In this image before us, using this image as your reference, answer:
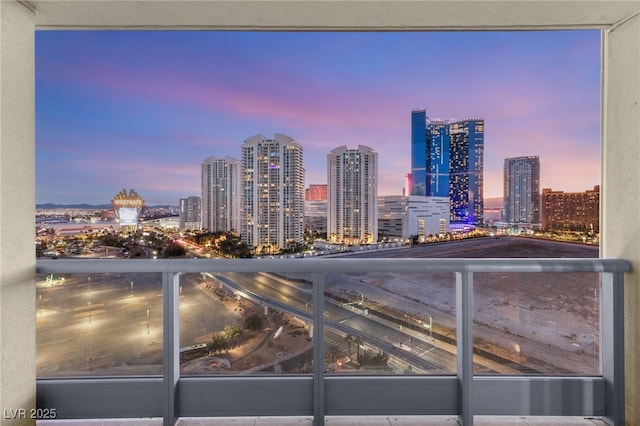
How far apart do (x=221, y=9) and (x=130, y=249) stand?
1571 mm

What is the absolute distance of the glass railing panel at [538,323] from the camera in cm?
167

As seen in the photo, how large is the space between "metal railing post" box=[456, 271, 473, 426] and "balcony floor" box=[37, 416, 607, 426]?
0.15 m

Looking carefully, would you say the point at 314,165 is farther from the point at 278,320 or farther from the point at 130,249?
the point at 130,249

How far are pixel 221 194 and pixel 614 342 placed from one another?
287 cm

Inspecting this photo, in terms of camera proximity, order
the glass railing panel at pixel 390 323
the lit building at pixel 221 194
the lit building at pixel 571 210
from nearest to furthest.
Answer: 1. the glass railing panel at pixel 390 323
2. the lit building at pixel 571 210
3. the lit building at pixel 221 194

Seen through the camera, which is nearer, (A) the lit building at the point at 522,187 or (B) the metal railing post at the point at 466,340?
(B) the metal railing post at the point at 466,340

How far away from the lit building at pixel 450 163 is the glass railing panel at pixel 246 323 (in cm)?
134

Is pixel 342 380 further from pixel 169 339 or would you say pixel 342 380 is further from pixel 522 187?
pixel 522 187

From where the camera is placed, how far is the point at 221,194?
227cm

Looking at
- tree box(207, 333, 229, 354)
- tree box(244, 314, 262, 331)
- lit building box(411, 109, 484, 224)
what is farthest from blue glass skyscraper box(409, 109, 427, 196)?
tree box(207, 333, 229, 354)

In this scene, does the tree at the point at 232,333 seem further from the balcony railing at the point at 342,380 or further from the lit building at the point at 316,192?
the lit building at the point at 316,192

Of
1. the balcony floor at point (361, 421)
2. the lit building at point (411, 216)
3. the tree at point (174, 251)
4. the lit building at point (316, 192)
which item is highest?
the lit building at point (316, 192)

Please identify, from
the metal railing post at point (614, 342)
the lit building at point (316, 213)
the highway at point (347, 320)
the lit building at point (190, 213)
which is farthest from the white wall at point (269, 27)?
the lit building at point (316, 213)

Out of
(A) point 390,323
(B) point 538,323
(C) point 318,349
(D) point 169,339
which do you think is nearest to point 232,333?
(D) point 169,339
